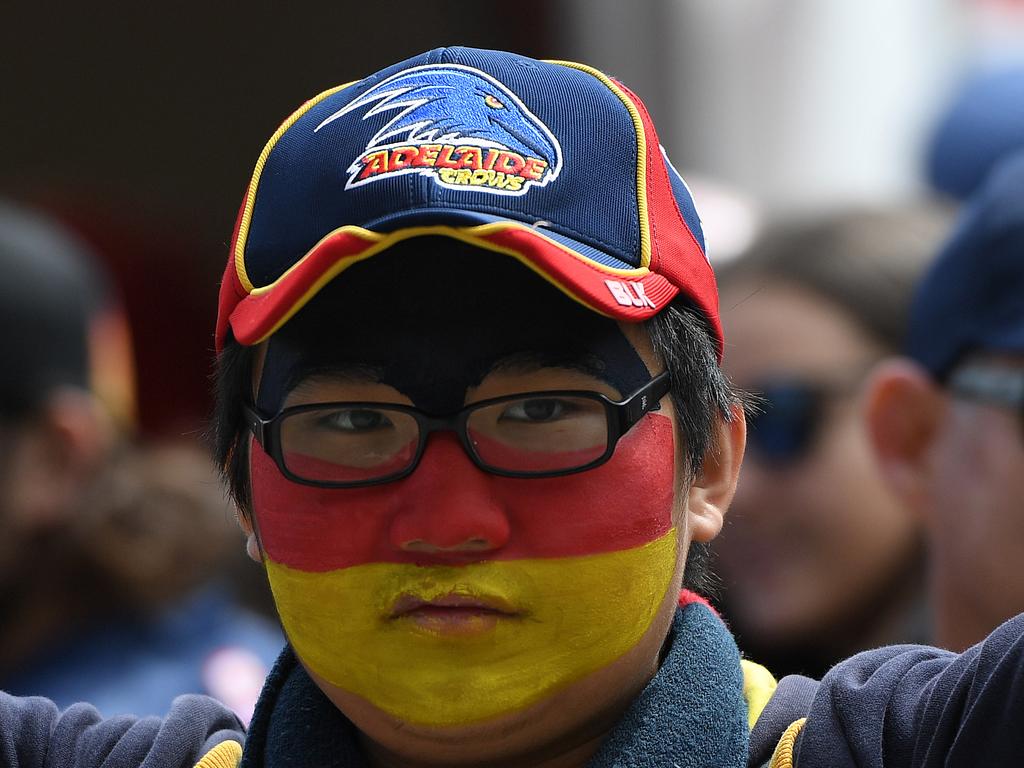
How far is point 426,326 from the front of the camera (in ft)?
7.03

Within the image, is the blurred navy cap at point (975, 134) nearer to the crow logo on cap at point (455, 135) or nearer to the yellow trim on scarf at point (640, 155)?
the yellow trim on scarf at point (640, 155)

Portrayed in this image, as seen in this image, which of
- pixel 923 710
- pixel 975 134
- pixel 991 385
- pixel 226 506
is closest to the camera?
pixel 923 710

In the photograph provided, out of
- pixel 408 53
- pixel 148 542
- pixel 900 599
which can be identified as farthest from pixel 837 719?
pixel 408 53

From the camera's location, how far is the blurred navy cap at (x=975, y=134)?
518 centimetres

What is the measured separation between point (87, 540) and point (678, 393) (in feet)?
8.20

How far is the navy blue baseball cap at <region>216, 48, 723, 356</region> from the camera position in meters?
2.11

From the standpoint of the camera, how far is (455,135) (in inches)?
85.6

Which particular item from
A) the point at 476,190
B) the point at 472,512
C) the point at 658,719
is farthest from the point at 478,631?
the point at 476,190

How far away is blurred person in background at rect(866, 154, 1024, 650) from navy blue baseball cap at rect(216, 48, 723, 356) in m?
0.94

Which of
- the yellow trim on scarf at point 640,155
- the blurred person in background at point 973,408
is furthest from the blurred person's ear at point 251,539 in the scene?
the blurred person in background at point 973,408

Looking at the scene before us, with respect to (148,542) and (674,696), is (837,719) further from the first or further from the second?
(148,542)

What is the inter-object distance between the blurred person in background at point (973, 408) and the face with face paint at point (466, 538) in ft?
3.51

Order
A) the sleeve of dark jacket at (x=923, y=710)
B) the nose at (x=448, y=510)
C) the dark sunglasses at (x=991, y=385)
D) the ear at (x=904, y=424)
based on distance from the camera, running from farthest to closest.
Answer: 1. the ear at (x=904, y=424)
2. the dark sunglasses at (x=991, y=385)
3. the nose at (x=448, y=510)
4. the sleeve of dark jacket at (x=923, y=710)

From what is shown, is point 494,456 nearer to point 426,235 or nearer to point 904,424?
point 426,235
